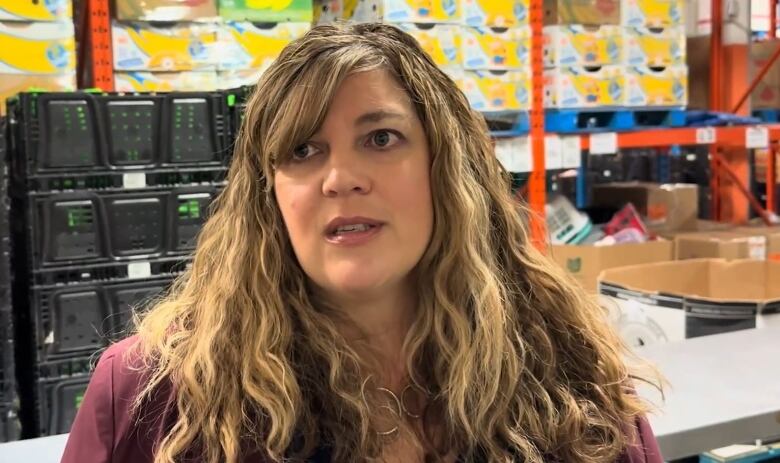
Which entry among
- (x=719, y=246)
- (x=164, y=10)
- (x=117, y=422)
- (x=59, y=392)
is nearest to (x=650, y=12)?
(x=719, y=246)

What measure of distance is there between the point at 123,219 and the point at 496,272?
1.91 metres

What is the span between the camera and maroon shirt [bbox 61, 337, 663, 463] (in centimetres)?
108

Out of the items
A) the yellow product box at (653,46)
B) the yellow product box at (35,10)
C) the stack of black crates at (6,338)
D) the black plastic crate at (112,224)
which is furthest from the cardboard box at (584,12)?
the stack of black crates at (6,338)

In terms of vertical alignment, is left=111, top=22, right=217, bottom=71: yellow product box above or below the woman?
above

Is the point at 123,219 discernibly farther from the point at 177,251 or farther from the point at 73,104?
the point at 73,104

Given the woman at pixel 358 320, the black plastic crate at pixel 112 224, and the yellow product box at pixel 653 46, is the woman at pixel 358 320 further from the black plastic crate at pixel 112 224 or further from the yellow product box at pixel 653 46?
the yellow product box at pixel 653 46

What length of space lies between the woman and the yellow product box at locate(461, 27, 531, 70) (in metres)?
2.46

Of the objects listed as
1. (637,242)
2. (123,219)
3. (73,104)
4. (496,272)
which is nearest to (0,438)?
(123,219)

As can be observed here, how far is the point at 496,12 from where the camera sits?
3719mm

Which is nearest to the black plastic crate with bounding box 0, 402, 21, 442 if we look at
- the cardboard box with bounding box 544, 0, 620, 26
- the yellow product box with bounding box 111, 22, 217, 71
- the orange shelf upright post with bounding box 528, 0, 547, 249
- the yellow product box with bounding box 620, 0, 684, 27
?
the yellow product box with bounding box 111, 22, 217, 71

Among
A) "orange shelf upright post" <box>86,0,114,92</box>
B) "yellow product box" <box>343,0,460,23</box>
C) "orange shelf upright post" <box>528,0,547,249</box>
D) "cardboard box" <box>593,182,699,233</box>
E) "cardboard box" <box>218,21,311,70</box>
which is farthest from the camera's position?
"cardboard box" <box>593,182,699,233</box>

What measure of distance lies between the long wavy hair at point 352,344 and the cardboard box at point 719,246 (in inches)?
112

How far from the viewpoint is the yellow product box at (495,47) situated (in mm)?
3682

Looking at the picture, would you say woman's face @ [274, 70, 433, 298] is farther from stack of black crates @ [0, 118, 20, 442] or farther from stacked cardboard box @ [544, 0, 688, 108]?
stacked cardboard box @ [544, 0, 688, 108]
